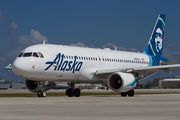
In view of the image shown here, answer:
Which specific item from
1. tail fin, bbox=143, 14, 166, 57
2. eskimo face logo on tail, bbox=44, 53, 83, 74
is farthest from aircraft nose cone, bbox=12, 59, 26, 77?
tail fin, bbox=143, 14, 166, 57

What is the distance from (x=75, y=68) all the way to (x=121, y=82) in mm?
4254

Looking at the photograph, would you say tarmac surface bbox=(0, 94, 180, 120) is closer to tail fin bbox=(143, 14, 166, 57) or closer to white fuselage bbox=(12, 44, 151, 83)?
white fuselage bbox=(12, 44, 151, 83)

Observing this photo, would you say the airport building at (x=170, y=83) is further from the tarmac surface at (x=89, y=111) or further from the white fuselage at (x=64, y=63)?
the tarmac surface at (x=89, y=111)

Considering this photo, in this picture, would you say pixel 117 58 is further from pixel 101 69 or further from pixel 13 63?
pixel 13 63

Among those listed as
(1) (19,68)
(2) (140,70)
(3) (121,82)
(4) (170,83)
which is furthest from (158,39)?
(4) (170,83)

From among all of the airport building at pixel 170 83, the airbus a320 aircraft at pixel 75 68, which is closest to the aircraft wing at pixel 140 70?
the airbus a320 aircraft at pixel 75 68

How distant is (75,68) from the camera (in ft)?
91.8

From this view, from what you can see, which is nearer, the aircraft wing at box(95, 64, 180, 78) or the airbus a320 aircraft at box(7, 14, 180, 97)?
the airbus a320 aircraft at box(7, 14, 180, 97)

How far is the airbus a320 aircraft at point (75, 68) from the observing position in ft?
83.1

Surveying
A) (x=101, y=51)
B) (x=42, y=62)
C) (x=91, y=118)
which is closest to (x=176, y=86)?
(x=101, y=51)

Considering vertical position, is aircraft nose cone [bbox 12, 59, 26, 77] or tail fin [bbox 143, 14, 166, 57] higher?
tail fin [bbox 143, 14, 166, 57]

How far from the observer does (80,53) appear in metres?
29.1

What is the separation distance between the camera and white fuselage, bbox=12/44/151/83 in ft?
82.0

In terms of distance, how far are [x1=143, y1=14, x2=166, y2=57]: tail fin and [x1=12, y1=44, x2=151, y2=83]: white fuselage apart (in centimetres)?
742
